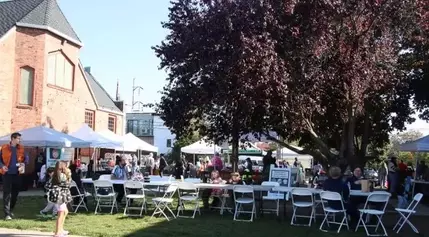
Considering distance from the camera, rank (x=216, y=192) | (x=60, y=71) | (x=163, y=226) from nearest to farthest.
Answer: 1. (x=163, y=226)
2. (x=216, y=192)
3. (x=60, y=71)

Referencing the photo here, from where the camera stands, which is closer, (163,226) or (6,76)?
(163,226)

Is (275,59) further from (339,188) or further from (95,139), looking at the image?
(95,139)

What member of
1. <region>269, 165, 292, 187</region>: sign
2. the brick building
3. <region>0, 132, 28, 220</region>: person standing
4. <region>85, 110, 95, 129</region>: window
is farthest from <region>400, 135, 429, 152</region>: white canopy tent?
<region>85, 110, 95, 129</region>: window

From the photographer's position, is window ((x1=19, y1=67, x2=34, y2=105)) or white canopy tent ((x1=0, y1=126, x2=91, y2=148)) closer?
white canopy tent ((x1=0, y1=126, x2=91, y2=148))

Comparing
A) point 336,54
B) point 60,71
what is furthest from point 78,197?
point 60,71

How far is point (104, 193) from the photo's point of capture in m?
14.1

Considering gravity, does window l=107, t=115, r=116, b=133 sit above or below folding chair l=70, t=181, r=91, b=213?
above

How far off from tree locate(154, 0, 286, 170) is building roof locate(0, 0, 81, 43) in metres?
9.40

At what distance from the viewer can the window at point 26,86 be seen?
23.8 m

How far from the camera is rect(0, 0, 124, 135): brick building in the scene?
23.2 metres

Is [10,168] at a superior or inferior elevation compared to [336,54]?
inferior

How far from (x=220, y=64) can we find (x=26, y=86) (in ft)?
42.1

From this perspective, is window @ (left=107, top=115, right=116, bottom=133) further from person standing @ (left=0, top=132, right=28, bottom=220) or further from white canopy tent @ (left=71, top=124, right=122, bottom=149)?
person standing @ (left=0, top=132, right=28, bottom=220)

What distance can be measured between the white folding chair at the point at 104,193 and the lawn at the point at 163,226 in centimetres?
48
